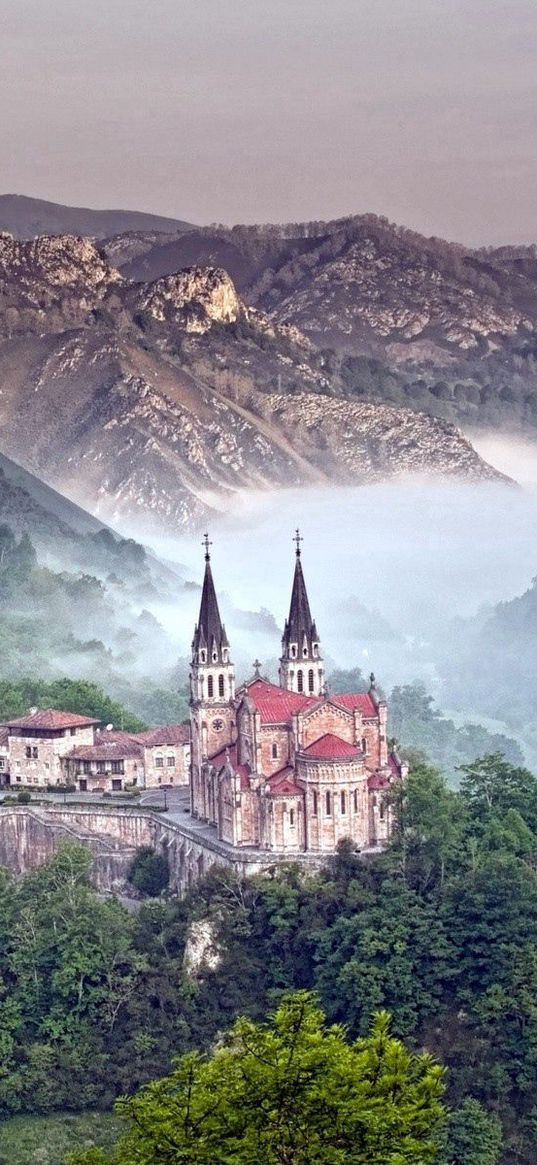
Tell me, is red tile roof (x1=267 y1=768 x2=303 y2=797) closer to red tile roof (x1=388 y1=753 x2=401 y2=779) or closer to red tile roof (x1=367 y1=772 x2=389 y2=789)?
red tile roof (x1=367 y1=772 x2=389 y2=789)

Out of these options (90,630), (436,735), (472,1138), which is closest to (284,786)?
(472,1138)

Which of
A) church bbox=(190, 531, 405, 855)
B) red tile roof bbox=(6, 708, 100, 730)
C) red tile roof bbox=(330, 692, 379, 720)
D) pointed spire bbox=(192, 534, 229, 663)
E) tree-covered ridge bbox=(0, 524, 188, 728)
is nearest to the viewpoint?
church bbox=(190, 531, 405, 855)

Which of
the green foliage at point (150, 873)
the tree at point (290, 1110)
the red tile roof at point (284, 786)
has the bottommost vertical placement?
the tree at point (290, 1110)

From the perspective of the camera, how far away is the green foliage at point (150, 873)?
93500 millimetres

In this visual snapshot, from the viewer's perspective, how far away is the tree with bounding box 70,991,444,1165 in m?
43.9

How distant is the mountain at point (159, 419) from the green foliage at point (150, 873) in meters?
85.7

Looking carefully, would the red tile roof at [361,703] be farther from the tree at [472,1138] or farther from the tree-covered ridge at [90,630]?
the tree-covered ridge at [90,630]

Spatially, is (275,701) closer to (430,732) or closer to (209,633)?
(209,633)

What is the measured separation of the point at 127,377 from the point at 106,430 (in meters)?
5.80

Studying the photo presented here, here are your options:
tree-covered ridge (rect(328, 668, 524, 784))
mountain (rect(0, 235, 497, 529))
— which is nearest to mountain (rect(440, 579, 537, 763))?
mountain (rect(0, 235, 497, 529))

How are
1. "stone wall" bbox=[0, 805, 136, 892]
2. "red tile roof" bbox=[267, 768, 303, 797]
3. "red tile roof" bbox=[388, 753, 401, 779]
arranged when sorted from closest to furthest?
"red tile roof" bbox=[267, 768, 303, 797] < "red tile roof" bbox=[388, 753, 401, 779] < "stone wall" bbox=[0, 805, 136, 892]

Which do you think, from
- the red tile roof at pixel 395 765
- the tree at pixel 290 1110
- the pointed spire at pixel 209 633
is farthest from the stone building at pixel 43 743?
the tree at pixel 290 1110

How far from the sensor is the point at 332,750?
8669cm

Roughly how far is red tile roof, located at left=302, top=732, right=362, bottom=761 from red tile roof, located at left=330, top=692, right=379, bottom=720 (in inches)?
72.3
